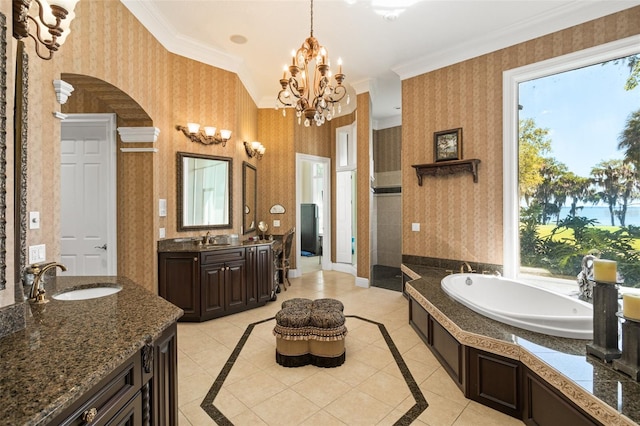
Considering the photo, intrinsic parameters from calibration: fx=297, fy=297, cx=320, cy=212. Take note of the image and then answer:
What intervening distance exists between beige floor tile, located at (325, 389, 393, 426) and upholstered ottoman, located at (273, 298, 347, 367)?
42 cm

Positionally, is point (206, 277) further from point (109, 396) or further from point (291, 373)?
point (109, 396)

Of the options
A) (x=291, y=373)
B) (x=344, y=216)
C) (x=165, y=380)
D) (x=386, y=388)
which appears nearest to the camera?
(x=165, y=380)

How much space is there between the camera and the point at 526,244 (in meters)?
3.56

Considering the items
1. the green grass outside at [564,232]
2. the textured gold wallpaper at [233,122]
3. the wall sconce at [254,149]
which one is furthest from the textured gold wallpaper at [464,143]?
the wall sconce at [254,149]

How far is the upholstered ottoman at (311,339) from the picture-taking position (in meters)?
2.57

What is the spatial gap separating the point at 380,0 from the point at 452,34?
3.82 feet

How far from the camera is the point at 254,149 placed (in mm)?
5266

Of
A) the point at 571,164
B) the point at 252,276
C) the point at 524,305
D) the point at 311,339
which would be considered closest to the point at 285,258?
the point at 252,276

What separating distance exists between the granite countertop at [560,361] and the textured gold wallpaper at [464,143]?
58.5 inches

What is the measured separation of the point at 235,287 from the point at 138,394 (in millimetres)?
2677

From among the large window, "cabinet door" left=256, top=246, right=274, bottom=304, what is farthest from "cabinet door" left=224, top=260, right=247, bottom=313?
the large window

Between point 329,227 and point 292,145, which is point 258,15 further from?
point 329,227

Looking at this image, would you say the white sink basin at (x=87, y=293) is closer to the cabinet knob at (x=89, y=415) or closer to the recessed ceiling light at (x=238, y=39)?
the cabinet knob at (x=89, y=415)

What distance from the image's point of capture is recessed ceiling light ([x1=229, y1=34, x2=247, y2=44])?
3.74 m
